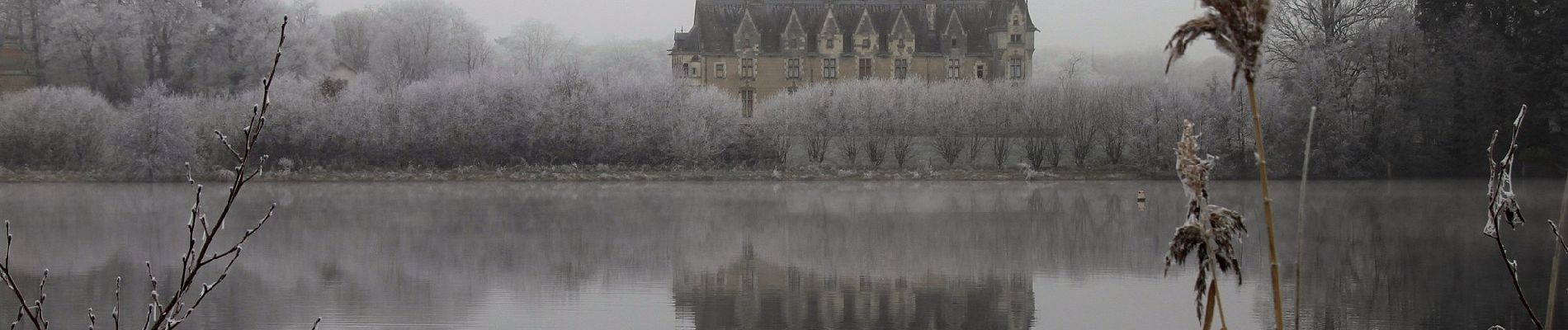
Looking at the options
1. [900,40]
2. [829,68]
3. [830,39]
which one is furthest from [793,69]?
[900,40]

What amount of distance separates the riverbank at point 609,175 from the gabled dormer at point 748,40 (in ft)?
62.5

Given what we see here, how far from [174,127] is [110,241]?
61.8ft

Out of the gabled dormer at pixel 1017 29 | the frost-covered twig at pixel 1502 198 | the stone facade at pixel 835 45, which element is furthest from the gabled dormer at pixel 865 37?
the frost-covered twig at pixel 1502 198

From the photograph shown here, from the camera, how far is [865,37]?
183 ft

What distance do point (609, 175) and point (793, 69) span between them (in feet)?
68.4

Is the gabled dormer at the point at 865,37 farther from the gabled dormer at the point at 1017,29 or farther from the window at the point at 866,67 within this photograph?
the gabled dormer at the point at 1017,29

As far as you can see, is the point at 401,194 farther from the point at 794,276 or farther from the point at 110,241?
the point at 794,276

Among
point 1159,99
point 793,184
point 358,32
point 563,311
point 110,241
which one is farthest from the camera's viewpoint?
point 358,32

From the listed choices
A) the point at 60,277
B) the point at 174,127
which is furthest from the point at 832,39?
the point at 60,277

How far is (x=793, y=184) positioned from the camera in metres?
33.9

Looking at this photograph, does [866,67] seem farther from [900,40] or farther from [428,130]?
[428,130]

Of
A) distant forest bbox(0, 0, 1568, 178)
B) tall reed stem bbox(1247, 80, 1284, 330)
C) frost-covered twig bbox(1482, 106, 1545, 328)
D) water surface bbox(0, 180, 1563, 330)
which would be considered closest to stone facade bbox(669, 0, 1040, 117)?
distant forest bbox(0, 0, 1568, 178)

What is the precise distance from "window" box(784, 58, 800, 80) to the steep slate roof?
2.37ft

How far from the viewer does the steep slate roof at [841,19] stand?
2223 inches
